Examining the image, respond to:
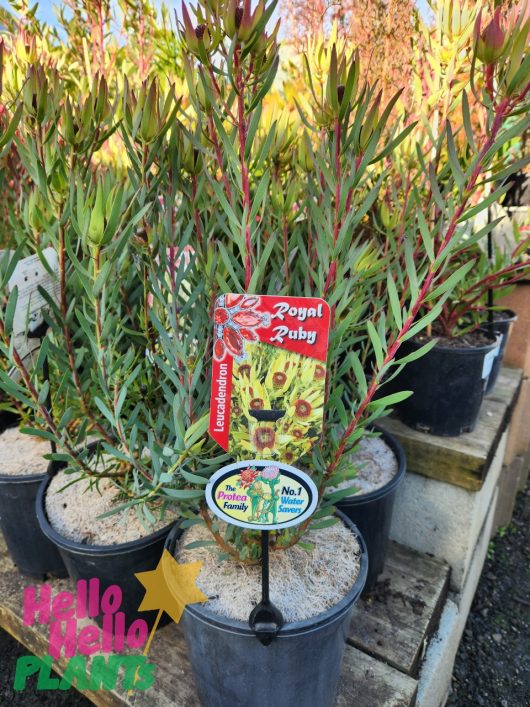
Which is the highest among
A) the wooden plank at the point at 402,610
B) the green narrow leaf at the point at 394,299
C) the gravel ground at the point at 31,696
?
the green narrow leaf at the point at 394,299

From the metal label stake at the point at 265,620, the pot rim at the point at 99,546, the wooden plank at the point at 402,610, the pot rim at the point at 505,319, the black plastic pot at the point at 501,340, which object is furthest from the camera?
the black plastic pot at the point at 501,340

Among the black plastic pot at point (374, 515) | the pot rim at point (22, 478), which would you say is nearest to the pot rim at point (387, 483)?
the black plastic pot at point (374, 515)

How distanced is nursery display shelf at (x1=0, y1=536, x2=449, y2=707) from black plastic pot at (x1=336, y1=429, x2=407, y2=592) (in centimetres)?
7

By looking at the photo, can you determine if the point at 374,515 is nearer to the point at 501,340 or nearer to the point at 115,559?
the point at 115,559

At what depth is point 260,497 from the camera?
0.65 meters

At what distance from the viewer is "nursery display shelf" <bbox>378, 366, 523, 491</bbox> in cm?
117

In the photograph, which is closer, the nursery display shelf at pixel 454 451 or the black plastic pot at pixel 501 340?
the nursery display shelf at pixel 454 451

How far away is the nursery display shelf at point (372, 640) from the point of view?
88cm

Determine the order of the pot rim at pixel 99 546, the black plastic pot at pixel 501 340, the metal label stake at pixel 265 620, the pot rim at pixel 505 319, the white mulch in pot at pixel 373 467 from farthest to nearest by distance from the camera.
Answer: the black plastic pot at pixel 501 340
the pot rim at pixel 505 319
the white mulch in pot at pixel 373 467
the pot rim at pixel 99 546
the metal label stake at pixel 265 620

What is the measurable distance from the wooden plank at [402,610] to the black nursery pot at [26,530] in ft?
2.17

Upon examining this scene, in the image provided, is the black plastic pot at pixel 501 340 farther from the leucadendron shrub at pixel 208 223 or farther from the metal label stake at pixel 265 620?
the metal label stake at pixel 265 620

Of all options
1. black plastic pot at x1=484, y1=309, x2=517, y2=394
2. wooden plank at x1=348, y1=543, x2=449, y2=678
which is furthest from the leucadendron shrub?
black plastic pot at x1=484, y1=309, x2=517, y2=394

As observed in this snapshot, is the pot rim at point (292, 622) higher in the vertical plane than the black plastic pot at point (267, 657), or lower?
higher

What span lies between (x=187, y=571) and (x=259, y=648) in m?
0.15
